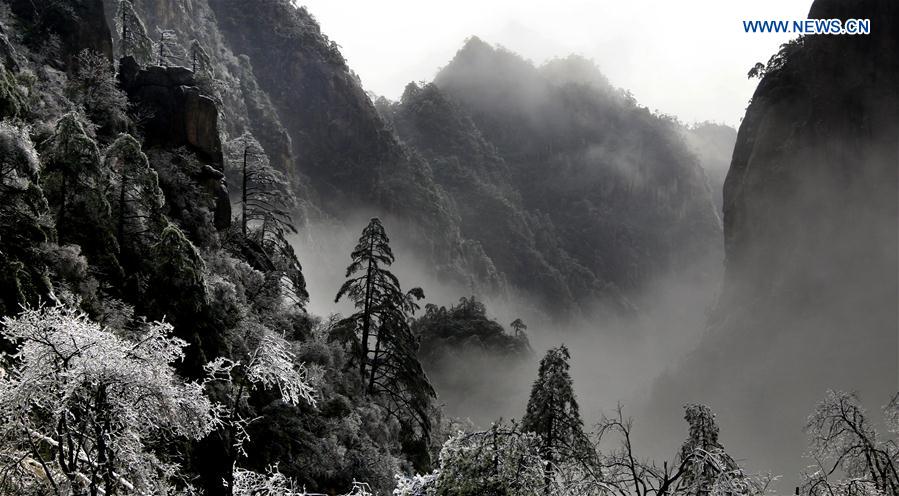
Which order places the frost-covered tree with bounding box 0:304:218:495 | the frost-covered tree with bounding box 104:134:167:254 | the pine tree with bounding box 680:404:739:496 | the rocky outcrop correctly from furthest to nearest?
the rocky outcrop → the frost-covered tree with bounding box 104:134:167:254 → the frost-covered tree with bounding box 0:304:218:495 → the pine tree with bounding box 680:404:739:496

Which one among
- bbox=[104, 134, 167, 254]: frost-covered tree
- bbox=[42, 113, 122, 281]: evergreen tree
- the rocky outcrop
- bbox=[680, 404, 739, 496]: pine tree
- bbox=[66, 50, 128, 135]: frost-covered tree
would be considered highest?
the rocky outcrop

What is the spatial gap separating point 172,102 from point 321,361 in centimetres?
1610

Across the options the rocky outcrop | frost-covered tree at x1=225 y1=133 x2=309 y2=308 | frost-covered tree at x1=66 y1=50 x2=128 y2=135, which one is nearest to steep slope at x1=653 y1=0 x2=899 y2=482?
frost-covered tree at x1=225 y1=133 x2=309 y2=308

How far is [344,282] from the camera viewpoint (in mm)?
51406

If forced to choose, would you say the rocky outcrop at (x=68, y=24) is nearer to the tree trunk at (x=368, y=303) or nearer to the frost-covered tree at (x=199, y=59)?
the frost-covered tree at (x=199, y=59)

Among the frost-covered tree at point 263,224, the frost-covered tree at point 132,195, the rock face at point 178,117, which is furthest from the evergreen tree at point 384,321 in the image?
the rock face at point 178,117

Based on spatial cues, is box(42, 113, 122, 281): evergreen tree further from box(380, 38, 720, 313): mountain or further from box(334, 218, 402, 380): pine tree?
box(380, 38, 720, 313): mountain

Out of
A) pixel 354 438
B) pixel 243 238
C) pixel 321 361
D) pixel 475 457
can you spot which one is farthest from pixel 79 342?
pixel 243 238

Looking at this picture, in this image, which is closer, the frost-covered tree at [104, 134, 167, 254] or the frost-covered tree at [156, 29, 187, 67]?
the frost-covered tree at [104, 134, 167, 254]

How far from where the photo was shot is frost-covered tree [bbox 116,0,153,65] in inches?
1604

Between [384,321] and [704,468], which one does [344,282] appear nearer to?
[384,321]

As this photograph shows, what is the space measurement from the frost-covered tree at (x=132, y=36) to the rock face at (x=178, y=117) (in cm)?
1147

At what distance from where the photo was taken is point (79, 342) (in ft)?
23.0

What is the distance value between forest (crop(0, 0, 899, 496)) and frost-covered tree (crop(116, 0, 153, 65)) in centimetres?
17
